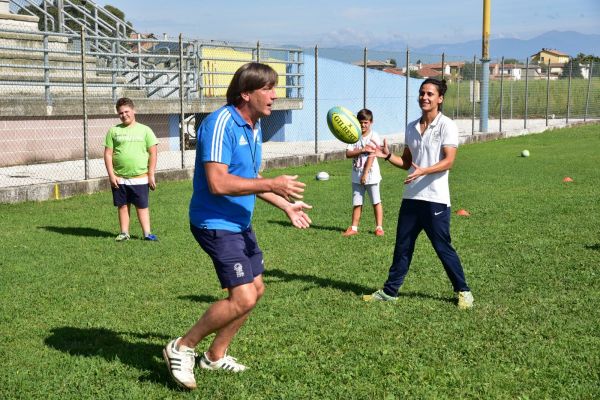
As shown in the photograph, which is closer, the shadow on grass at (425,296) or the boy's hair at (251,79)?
the boy's hair at (251,79)

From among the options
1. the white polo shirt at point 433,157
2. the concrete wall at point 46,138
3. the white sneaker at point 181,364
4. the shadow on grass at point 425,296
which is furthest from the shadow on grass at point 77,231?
the concrete wall at point 46,138

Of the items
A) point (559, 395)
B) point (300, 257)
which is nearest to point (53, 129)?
point (300, 257)

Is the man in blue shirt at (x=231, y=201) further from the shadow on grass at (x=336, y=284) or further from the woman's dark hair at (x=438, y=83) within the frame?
the shadow on grass at (x=336, y=284)

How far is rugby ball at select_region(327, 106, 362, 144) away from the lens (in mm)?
7219

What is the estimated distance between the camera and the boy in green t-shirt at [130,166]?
923cm

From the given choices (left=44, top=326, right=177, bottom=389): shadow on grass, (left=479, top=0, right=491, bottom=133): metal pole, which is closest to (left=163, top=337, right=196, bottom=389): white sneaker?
(left=44, top=326, right=177, bottom=389): shadow on grass

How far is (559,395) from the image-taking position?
14.6 ft

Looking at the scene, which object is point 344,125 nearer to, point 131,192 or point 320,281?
point 320,281

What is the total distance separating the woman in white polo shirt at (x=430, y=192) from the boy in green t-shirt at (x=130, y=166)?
12.7 feet

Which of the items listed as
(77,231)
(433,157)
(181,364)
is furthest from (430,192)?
(77,231)

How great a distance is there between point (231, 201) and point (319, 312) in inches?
79.0

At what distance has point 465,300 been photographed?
6.29 meters

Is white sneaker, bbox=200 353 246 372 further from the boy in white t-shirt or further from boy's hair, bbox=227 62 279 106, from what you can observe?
the boy in white t-shirt

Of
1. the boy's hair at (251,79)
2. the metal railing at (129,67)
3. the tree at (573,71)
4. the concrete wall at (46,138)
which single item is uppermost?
the tree at (573,71)
